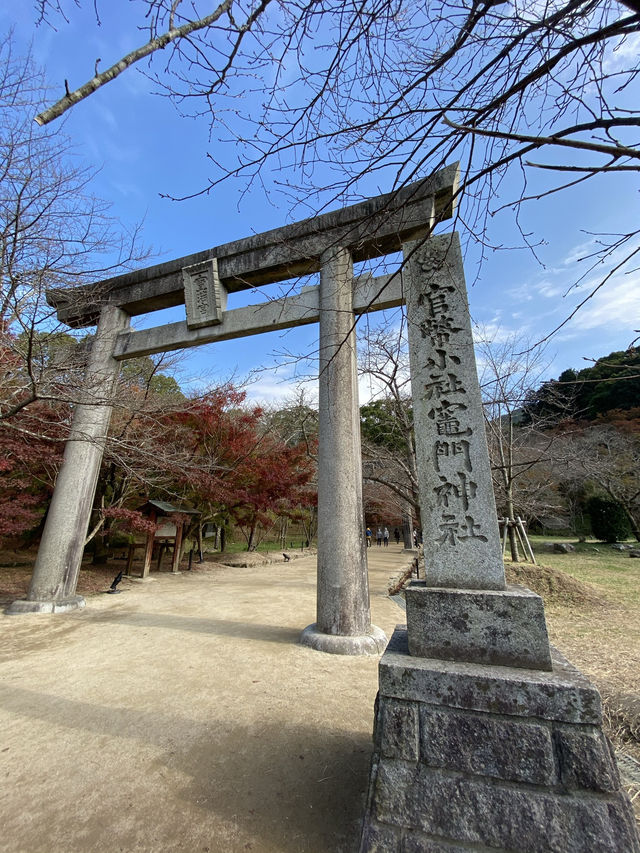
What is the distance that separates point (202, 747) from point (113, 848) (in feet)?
2.48

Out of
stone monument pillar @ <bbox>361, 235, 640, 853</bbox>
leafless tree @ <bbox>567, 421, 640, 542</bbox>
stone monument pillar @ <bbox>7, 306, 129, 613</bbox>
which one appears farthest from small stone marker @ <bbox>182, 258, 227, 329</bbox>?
leafless tree @ <bbox>567, 421, 640, 542</bbox>

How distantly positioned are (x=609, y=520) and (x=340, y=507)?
61.3ft

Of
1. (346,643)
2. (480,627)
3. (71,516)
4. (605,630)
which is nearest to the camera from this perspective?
(480,627)

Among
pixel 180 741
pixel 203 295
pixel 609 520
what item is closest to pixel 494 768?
pixel 180 741

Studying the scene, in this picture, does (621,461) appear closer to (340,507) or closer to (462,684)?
(340,507)

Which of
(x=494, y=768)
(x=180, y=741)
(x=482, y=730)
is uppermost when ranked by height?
(x=482, y=730)

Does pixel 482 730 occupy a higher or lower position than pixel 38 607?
higher

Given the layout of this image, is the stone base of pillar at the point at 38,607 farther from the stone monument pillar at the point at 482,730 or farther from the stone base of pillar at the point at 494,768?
the stone base of pillar at the point at 494,768

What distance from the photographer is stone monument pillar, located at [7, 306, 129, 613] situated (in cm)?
561

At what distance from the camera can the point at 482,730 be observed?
153 cm

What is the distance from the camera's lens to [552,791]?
1.42 metres

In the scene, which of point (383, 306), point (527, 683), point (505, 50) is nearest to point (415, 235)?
point (383, 306)

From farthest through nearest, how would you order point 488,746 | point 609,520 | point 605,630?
point 609,520, point 605,630, point 488,746

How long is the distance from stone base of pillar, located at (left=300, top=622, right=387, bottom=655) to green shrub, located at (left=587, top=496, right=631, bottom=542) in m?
18.2
